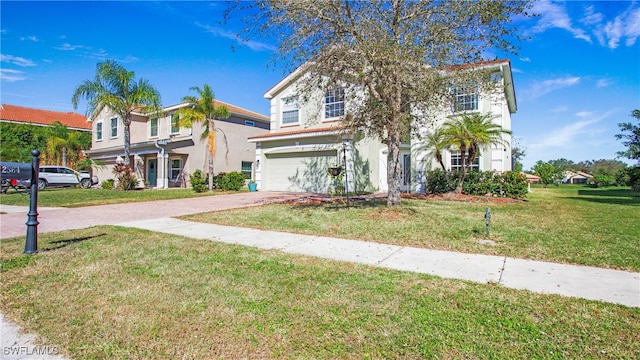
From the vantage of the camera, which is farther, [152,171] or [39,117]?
[39,117]

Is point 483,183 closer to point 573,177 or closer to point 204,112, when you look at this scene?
point 204,112

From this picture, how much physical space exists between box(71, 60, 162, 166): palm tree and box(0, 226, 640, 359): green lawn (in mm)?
19595

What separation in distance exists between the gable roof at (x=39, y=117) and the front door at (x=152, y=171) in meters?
14.0

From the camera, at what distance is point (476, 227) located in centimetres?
779

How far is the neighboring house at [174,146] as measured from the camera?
23.4 m

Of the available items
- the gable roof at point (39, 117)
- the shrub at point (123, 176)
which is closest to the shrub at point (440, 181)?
the shrub at point (123, 176)

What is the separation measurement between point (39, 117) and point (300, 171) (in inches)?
1270

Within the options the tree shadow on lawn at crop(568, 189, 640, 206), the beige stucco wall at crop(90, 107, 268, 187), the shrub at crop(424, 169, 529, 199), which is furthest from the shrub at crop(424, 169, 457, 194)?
the beige stucco wall at crop(90, 107, 268, 187)

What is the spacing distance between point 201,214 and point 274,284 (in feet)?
23.9

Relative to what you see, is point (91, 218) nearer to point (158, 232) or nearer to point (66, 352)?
point (158, 232)

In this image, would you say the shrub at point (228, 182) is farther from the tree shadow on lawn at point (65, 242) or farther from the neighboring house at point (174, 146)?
the tree shadow on lawn at point (65, 242)

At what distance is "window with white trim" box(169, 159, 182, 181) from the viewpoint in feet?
81.1

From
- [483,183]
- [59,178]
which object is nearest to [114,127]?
[59,178]

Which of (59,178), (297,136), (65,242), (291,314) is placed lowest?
(291,314)
